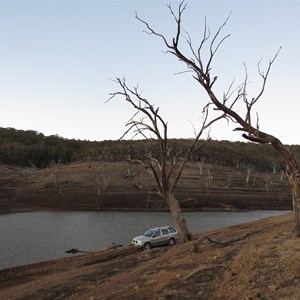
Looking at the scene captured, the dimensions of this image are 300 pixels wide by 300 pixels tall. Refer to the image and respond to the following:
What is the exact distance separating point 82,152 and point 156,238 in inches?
5892

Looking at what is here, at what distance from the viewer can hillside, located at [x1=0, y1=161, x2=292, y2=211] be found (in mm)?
82062

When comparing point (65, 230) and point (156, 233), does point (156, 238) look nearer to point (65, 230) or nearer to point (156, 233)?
point (156, 233)

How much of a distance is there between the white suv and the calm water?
30.6 ft

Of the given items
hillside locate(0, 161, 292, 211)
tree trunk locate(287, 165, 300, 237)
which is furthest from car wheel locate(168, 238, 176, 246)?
hillside locate(0, 161, 292, 211)

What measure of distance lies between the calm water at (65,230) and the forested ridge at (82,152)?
2839 inches

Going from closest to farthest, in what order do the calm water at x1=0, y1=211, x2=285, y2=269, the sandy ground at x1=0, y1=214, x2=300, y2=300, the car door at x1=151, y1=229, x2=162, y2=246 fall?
the sandy ground at x1=0, y1=214, x2=300, y2=300 → the car door at x1=151, y1=229, x2=162, y2=246 → the calm water at x1=0, y1=211, x2=285, y2=269

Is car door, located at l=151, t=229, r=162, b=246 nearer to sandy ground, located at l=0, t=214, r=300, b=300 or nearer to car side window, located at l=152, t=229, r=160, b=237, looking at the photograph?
car side window, located at l=152, t=229, r=160, b=237

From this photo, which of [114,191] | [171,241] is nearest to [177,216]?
[171,241]

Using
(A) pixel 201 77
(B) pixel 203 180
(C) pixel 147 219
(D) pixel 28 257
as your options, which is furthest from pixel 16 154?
(A) pixel 201 77

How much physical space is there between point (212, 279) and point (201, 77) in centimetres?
749

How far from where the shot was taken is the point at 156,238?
102 feet

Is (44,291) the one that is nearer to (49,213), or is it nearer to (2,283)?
(2,283)

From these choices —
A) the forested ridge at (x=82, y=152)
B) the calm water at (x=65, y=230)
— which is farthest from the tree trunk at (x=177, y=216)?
the forested ridge at (x=82, y=152)

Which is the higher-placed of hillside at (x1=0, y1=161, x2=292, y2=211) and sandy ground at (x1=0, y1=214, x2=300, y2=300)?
hillside at (x1=0, y1=161, x2=292, y2=211)
